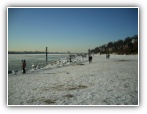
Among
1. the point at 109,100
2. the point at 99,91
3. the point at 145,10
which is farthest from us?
the point at 145,10

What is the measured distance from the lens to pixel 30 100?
5234 millimetres

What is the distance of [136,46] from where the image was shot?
20.6 ft

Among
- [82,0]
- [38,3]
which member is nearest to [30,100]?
[38,3]

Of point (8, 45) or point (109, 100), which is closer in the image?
point (109, 100)

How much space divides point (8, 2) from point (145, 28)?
475 cm

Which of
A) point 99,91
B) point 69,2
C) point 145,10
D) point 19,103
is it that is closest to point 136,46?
point 145,10

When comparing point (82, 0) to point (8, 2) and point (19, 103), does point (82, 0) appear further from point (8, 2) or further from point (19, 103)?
point (19, 103)

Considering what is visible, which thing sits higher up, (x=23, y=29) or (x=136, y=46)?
(x=23, y=29)

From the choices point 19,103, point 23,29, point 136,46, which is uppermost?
point 23,29

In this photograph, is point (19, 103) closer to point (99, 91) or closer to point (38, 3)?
point (99, 91)

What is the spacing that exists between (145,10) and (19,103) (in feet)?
16.8

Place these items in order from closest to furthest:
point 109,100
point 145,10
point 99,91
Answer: point 109,100 → point 99,91 → point 145,10

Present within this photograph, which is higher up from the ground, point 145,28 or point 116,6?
point 116,6

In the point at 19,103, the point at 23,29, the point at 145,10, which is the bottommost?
the point at 19,103
